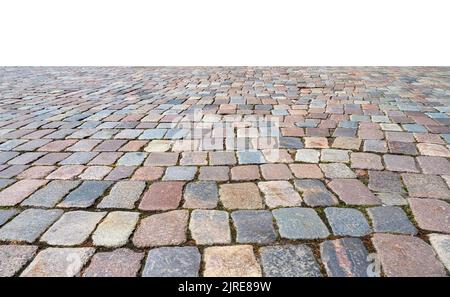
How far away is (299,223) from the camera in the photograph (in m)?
2.04

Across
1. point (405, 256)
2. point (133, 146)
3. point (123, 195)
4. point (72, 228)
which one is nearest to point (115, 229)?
point (72, 228)

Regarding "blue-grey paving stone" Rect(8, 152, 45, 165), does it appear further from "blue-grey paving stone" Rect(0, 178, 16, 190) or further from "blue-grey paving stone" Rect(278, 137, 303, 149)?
"blue-grey paving stone" Rect(278, 137, 303, 149)

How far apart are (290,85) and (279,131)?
306 centimetres

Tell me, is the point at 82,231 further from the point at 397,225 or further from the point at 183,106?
the point at 183,106

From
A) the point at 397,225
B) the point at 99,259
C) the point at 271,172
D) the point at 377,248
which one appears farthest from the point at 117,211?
the point at 397,225

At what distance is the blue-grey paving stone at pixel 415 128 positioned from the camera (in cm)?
362

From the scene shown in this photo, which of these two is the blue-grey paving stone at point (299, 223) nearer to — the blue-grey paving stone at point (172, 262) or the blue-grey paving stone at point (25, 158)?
the blue-grey paving stone at point (172, 262)

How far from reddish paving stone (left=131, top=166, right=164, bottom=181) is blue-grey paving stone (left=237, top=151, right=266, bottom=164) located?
706mm

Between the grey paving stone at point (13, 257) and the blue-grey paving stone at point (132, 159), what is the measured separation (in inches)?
46.8

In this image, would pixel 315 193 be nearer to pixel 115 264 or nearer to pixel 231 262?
pixel 231 262

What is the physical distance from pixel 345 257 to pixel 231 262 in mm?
589

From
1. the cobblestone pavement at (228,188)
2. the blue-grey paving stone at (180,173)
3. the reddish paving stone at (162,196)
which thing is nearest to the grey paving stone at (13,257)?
the cobblestone pavement at (228,188)
